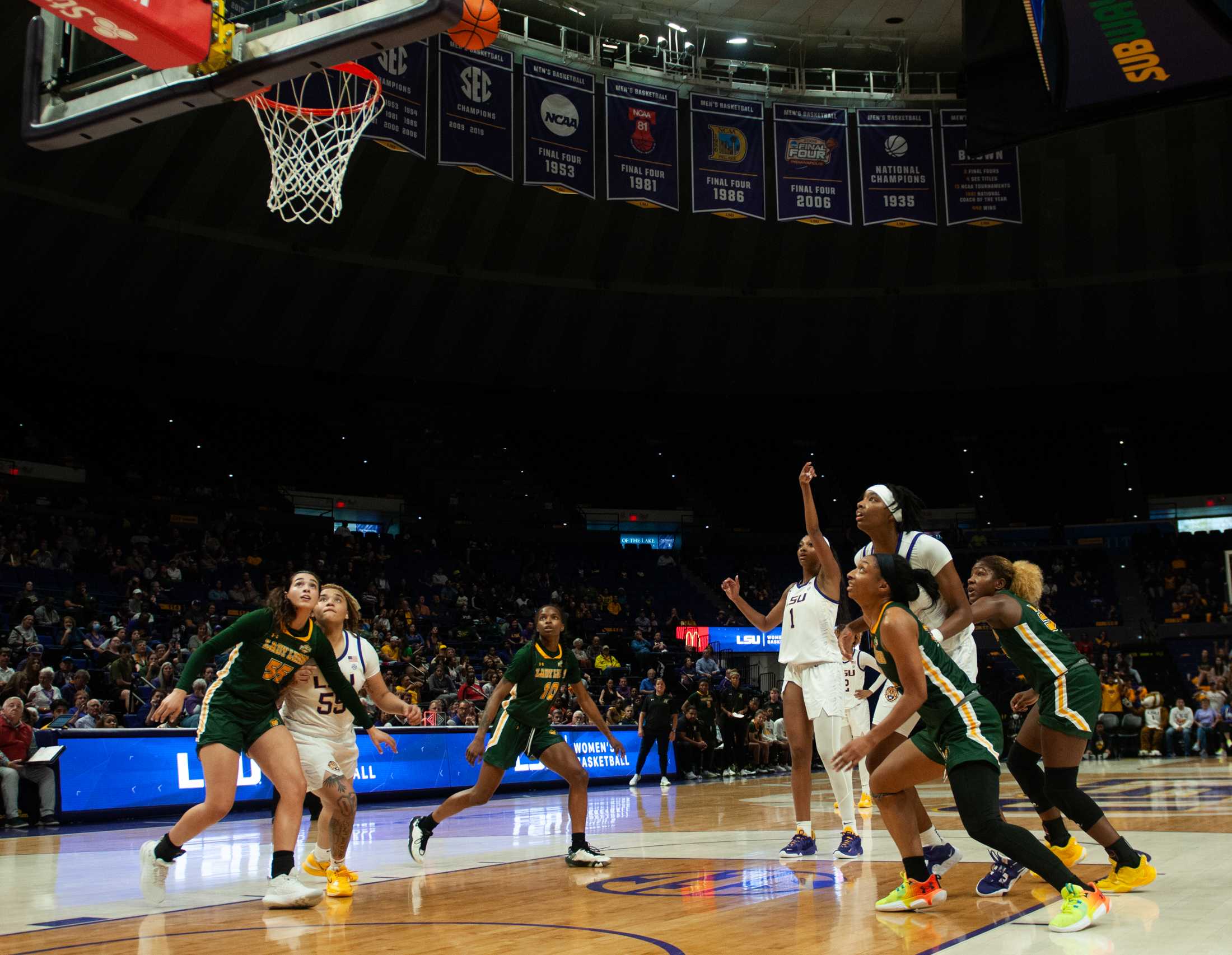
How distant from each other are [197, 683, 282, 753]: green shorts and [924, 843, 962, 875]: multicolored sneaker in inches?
154

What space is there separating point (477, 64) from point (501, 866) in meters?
16.3

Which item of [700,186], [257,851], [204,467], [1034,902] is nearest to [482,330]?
[204,467]

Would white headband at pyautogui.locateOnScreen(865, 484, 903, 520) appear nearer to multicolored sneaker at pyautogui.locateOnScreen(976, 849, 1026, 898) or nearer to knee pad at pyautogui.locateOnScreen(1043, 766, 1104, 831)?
knee pad at pyautogui.locateOnScreen(1043, 766, 1104, 831)

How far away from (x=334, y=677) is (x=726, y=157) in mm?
18122

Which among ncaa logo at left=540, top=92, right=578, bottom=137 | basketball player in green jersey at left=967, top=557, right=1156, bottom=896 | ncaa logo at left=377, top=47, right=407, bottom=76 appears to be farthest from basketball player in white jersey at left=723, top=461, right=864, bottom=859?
ncaa logo at left=540, top=92, right=578, bottom=137

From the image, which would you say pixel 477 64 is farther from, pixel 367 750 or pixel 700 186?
pixel 367 750

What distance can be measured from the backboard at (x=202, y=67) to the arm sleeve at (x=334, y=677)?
318cm

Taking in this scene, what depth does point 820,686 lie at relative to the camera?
28.6 feet

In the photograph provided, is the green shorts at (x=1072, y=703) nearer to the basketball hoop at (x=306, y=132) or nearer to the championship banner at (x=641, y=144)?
the basketball hoop at (x=306, y=132)

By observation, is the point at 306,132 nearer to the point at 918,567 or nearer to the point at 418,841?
the point at 418,841

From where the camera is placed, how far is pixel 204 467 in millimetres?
31969

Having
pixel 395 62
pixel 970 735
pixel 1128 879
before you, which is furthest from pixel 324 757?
pixel 395 62

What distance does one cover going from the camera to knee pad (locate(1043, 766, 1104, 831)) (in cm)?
601

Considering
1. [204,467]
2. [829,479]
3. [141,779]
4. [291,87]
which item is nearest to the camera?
[291,87]
